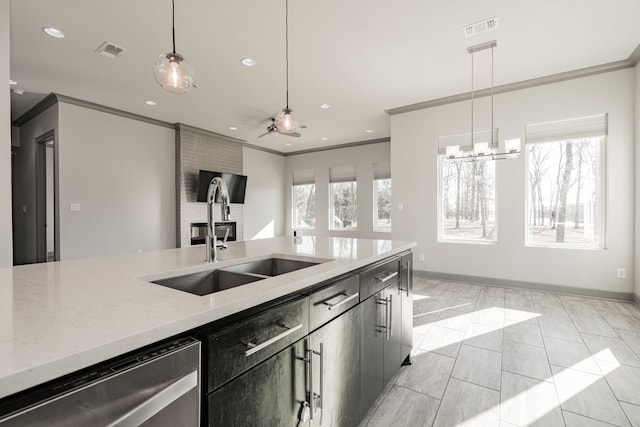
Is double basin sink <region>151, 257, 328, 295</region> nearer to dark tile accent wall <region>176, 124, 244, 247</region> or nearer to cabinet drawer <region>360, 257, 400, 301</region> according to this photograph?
cabinet drawer <region>360, 257, 400, 301</region>

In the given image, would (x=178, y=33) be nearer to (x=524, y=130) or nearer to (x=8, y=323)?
(x=8, y=323)

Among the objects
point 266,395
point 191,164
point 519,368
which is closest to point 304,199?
point 191,164

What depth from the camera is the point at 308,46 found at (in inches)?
125

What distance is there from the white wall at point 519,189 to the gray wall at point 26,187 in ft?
19.3

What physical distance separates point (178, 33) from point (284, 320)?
3133mm

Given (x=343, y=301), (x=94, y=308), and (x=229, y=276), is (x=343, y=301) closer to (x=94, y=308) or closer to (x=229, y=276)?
(x=229, y=276)

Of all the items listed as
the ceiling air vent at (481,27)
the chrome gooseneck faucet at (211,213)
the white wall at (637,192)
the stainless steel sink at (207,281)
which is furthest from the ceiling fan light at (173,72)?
the white wall at (637,192)

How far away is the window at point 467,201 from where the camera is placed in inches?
177

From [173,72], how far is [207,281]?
4.40ft

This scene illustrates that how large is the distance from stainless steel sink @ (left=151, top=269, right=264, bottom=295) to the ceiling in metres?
2.33

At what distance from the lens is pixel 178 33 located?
2932 millimetres

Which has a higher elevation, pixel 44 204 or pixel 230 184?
pixel 230 184

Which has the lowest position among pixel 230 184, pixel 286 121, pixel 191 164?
pixel 230 184

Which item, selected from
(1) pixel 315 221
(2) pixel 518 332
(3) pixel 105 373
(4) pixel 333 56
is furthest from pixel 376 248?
(1) pixel 315 221
